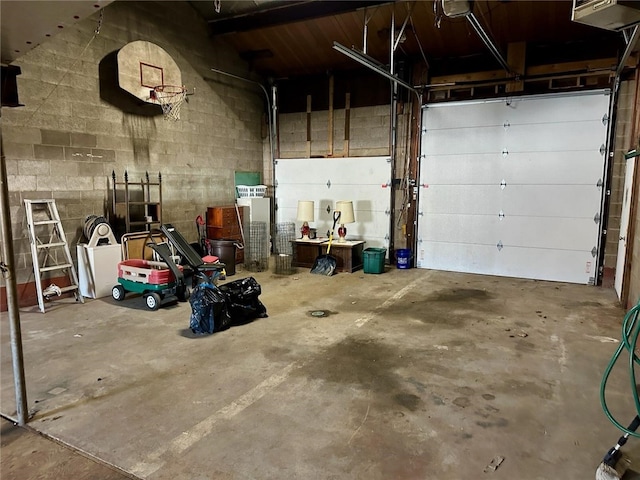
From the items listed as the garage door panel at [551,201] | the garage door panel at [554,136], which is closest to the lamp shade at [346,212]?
the garage door panel at [551,201]

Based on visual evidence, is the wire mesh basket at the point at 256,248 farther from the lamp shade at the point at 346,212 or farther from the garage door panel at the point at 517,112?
the garage door panel at the point at 517,112

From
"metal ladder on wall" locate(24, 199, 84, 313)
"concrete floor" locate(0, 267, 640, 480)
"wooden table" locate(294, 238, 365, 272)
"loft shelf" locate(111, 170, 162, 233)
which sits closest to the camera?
"concrete floor" locate(0, 267, 640, 480)

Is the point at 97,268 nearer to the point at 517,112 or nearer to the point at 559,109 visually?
the point at 517,112

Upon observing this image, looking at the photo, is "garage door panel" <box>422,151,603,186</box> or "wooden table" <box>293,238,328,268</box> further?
"wooden table" <box>293,238,328,268</box>

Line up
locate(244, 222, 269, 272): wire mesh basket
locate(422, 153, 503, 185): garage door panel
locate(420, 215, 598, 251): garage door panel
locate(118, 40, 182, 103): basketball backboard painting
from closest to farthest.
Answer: locate(118, 40, 182, 103): basketball backboard painting, locate(420, 215, 598, 251): garage door panel, locate(422, 153, 503, 185): garage door panel, locate(244, 222, 269, 272): wire mesh basket

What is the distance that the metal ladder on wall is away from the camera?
15.5 feet

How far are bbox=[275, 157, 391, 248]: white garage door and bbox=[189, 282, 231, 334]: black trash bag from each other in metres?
4.21

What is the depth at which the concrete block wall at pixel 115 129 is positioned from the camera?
4801 millimetres

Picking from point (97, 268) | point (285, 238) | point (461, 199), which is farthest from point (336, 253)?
point (97, 268)

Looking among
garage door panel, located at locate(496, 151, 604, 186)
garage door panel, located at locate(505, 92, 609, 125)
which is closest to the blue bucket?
garage door panel, located at locate(496, 151, 604, 186)

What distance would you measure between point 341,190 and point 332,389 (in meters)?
5.42

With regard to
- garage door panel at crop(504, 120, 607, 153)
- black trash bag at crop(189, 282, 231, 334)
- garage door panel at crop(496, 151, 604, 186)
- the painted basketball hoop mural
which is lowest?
black trash bag at crop(189, 282, 231, 334)

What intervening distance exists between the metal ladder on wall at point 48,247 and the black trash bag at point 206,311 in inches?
79.3

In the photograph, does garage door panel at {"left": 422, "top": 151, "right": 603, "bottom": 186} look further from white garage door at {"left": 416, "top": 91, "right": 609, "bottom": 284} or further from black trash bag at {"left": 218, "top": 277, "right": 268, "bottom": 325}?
black trash bag at {"left": 218, "top": 277, "right": 268, "bottom": 325}
